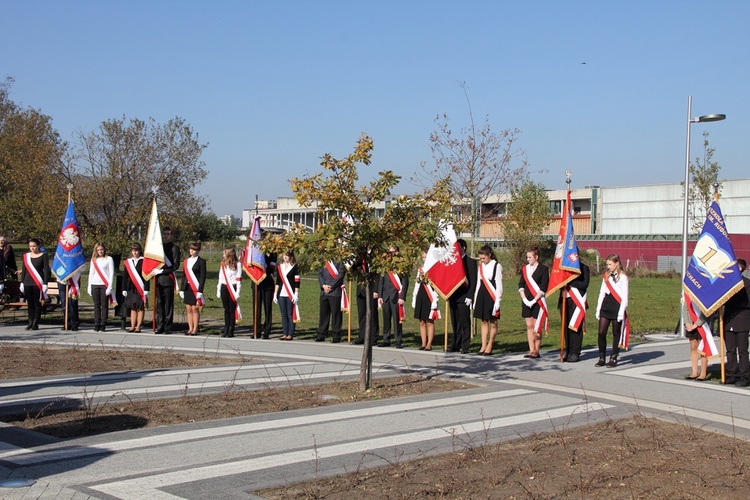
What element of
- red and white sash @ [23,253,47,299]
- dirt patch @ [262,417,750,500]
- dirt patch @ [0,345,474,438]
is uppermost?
red and white sash @ [23,253,47,299]

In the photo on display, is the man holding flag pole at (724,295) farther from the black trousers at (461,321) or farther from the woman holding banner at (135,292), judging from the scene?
the woman holding banner at (135,292)

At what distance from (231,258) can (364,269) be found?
7.27 meters

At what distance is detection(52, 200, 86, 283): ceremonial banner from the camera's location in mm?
19750

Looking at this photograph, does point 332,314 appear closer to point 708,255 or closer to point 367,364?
point 367,364

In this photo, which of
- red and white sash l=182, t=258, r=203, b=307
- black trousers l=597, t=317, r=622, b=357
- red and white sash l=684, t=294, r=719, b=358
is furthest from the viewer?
red and white sash l=182, t=258, r=203, b=307

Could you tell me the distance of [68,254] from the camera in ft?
65.2

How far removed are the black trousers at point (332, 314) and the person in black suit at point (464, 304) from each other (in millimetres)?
2700

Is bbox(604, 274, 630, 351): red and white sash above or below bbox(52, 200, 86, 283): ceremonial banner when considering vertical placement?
below

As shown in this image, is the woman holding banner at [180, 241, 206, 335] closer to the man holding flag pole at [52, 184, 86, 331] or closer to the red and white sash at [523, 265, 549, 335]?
the man holding flag pole at [52, 184, 86, 331]

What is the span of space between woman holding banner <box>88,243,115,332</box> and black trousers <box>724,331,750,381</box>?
12631mm

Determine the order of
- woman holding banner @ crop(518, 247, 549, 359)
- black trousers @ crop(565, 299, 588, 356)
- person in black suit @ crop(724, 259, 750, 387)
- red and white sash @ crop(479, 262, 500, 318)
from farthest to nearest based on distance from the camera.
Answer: red and white sash @ crop(479, 262, 500, 318), woman holding banner @ crop(518, 247, 549, 359), black trousers @ crop(565, 299, 588, 356), person in black suit @ crop(724, 259, 750, 387)

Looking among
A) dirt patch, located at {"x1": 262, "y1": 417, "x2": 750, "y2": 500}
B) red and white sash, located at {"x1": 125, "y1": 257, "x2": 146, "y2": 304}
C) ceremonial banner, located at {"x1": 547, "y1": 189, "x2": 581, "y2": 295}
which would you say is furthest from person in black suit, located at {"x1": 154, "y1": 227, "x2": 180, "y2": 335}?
dirt patch, located at {"x1": 262, "y1": 417, "x2": 750, "y2": 500}

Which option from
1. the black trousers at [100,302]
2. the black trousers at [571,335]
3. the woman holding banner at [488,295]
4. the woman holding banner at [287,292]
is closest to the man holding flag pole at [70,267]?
the black trousers at [100,302]

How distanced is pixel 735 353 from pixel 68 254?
1425 cm
